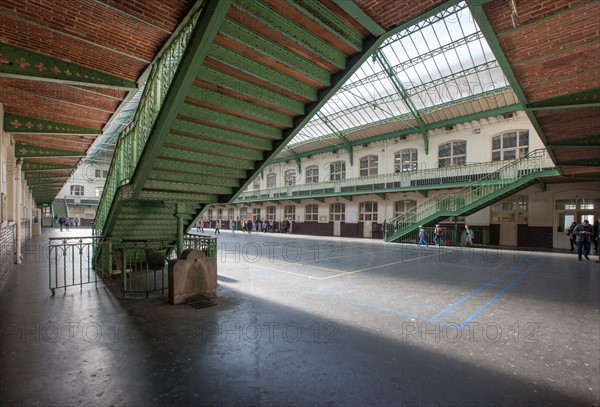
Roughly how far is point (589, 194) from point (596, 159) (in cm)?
713

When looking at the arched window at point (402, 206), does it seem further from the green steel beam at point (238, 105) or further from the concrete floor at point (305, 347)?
the green steel beam at point (238, 105)

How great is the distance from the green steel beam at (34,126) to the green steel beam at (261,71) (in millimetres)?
6500

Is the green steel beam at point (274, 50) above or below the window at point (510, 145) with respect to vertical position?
below

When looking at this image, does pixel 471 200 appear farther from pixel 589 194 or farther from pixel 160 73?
pixel 160 73

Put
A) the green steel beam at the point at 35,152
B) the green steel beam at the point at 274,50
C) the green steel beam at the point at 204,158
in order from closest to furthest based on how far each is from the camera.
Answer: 1. the green steel beam at the point at 274,50
2. the green steel beam at the point at 204,158
3. the green steel beam at the point at 35,152

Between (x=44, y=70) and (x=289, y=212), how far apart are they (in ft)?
97.7

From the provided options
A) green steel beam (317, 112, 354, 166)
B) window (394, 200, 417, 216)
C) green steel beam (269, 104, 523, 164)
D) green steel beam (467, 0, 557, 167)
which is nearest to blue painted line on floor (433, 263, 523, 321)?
green steel beam (467, 0, 557, 167)

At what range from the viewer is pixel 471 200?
18109 millimetres

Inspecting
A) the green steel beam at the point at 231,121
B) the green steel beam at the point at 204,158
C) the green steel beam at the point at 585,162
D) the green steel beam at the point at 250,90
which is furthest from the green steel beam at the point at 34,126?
the green steel beam at the point at 585,162

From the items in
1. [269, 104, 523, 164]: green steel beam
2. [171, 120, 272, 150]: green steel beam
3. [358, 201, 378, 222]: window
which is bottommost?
[358, 201, 378, 222]: window

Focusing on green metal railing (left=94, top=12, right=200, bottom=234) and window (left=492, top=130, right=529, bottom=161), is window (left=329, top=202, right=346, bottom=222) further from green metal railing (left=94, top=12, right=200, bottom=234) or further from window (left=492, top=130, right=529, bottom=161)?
green metal railing (left=94, top=12, right=200, bottom=234)

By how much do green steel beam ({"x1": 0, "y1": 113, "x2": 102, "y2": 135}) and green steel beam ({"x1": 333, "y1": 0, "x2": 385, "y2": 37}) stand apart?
27.0ft

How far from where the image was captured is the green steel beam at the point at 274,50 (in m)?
4.24

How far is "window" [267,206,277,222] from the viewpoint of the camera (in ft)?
118
